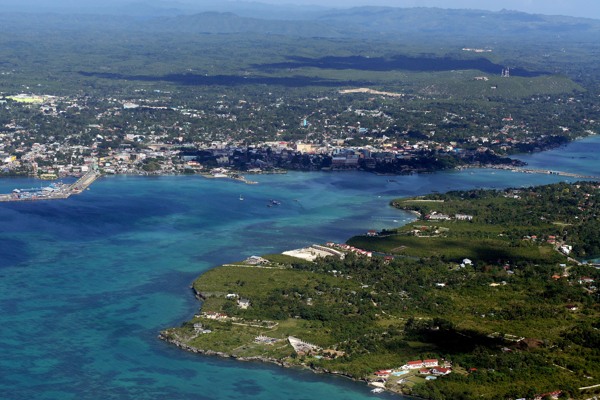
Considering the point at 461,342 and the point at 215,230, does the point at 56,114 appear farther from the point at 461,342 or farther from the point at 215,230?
the point at 461,342

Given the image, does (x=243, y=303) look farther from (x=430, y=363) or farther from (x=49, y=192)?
(x=49, y=192)

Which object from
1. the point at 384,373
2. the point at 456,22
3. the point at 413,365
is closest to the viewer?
the point at 384,373

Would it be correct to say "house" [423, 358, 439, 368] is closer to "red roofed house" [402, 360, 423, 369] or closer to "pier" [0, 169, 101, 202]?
"red roofed house" [402, 360, 423, 369]

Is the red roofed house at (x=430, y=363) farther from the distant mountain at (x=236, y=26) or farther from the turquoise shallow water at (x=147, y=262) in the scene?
the distant mountain at (x=236, y=26)

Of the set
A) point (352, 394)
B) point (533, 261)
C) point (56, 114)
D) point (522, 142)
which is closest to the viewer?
point (352, 394)

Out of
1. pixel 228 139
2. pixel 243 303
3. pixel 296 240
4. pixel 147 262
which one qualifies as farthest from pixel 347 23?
pixel 243 303

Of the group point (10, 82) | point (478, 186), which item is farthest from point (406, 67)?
point (478, 186)

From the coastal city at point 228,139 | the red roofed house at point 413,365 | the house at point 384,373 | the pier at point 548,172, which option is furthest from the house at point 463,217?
the house at point 384,373
